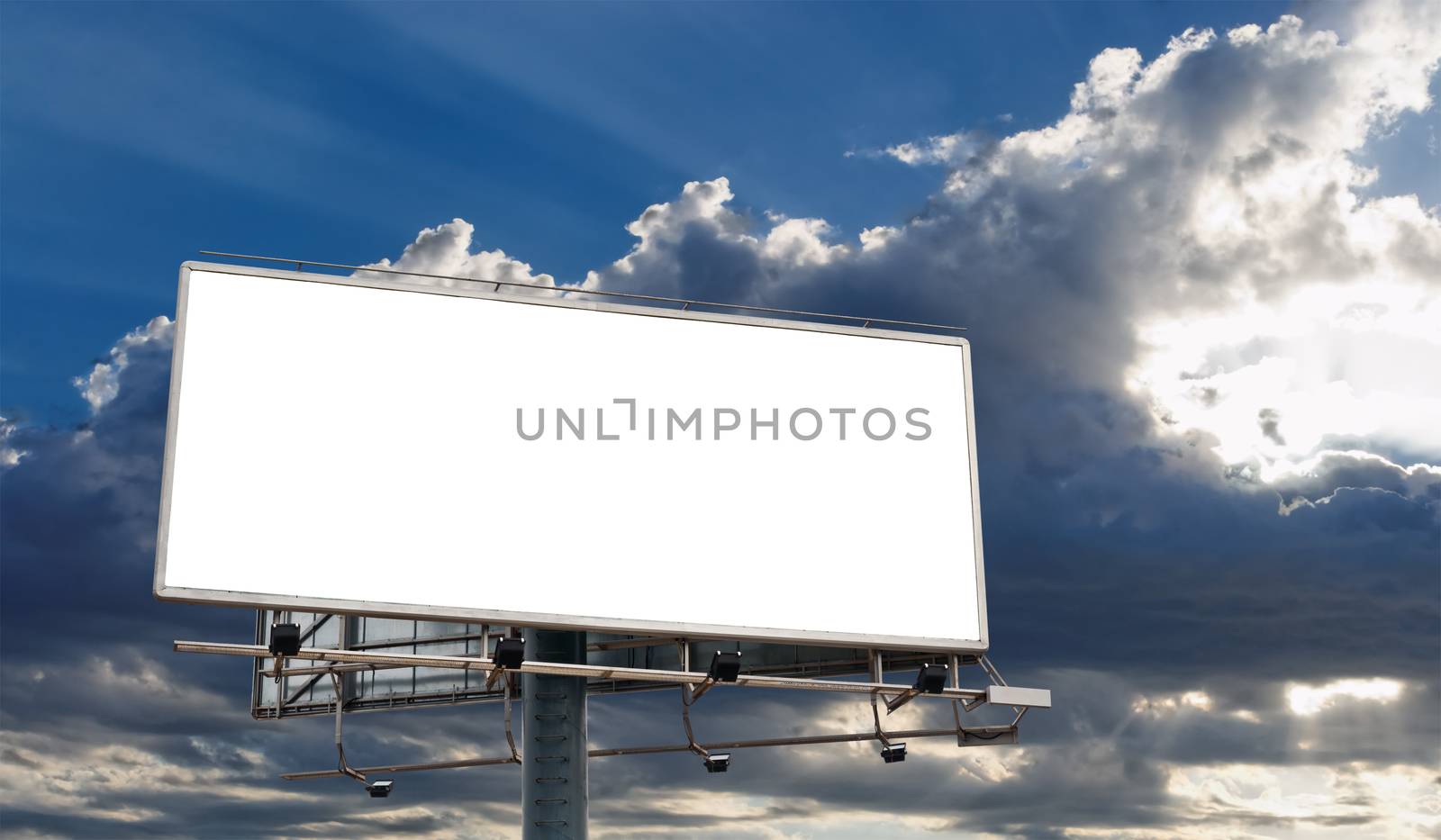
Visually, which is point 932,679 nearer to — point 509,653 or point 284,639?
point 509,653

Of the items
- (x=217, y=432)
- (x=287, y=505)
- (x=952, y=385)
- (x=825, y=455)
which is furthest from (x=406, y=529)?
(x=952, y=385)

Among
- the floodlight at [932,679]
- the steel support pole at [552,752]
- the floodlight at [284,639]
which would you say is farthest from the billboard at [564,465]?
the steel support pole at [552,752]

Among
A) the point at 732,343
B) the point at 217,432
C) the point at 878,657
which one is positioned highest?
the point at 732,343

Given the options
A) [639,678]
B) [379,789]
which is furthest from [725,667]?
[379,789]

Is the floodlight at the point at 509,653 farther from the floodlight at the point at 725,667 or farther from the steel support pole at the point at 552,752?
the floodlight at the point at 725,667

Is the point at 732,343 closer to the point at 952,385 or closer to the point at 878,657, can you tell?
the point at 952,385

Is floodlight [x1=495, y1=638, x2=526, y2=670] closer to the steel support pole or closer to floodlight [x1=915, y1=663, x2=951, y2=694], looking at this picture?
the steel support pole
